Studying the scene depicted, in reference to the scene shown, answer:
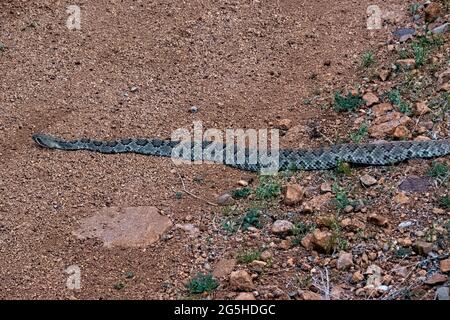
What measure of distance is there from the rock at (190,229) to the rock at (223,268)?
71cm

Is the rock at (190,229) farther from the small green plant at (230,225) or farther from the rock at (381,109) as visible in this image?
the rock at (381,109)

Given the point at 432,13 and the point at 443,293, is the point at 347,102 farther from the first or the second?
the point at 443,293

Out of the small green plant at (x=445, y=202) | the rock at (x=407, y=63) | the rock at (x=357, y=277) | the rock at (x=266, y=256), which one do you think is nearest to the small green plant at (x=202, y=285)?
the rock at (x=266, y=256)

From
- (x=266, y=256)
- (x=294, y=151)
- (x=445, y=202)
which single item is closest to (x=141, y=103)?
(x=294, y=151)

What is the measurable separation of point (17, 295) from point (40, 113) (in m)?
4.43

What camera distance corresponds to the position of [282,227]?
7.98m

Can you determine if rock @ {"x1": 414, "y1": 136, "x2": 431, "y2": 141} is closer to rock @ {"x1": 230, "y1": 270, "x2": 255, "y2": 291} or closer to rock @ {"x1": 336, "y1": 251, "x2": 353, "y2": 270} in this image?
rock @ {"x1": 336, "y1": 251, "x2": 353, "y2": 270}

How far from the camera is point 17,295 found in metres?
7.63

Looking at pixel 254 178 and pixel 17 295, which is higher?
pixel 254 178

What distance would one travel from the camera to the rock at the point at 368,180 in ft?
28.2

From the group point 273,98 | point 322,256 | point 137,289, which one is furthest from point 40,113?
point 322,256

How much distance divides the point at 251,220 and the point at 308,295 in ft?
5.14

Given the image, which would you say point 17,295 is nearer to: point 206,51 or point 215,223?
point 215,223

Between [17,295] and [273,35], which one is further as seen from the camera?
[273,35]
